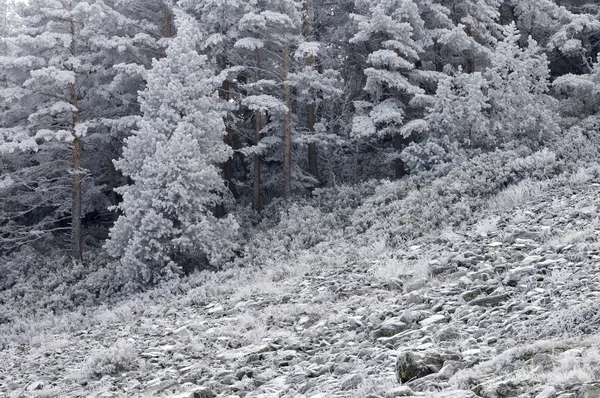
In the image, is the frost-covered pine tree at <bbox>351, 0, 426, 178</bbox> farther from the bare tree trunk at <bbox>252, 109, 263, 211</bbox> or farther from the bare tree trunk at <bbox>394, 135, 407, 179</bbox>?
the bare tree trunk at <bbox>252, 109, 263, 211</bbox>

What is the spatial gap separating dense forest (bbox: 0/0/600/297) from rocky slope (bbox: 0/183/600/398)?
3399mm

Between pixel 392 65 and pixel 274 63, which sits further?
pixel 274 63

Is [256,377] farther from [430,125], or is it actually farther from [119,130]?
[119,130]

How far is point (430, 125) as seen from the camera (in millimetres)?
22484

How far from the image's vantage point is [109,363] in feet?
32.3

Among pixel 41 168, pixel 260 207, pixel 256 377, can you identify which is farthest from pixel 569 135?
pixel 41 168

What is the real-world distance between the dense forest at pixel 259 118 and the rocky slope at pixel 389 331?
3399 millimetres

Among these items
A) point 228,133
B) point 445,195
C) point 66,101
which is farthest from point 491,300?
point 66,101

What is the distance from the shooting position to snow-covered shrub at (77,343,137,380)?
963cm

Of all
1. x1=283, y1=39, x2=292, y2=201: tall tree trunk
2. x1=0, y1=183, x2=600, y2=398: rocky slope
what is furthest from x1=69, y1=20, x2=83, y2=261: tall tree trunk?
x1=0, y1=183, x2=600, y2=398: rocky slope

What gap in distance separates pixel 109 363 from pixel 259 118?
1795cm

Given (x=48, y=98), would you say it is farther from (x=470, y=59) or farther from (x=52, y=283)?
(x=470, y=59)

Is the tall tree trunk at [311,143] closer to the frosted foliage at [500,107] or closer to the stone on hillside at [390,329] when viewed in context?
the frosted foliage at [500,107]

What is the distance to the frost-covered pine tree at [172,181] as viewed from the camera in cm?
1852
